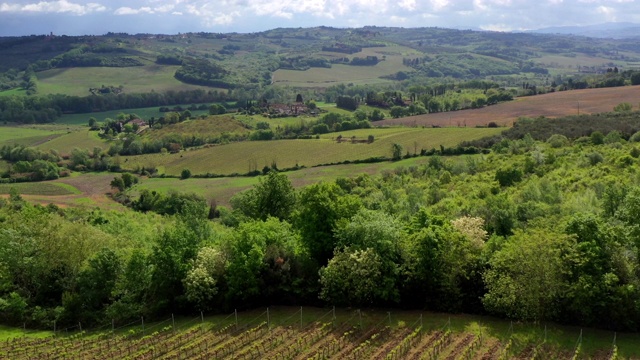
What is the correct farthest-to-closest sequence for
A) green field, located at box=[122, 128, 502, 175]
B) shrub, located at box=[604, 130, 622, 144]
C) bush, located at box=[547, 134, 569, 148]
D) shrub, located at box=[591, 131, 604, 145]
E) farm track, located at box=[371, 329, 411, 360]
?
green field, located at box=[122, 128, 502, 175], bush, located at box=[547, 134, 569, 148], shrub, located at box=[591, 131, 604, 145], shrub, located at box=[604, 130, 622, 144], farm track, located at box=[371, 329, 411, 360]

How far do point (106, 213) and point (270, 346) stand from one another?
209ft

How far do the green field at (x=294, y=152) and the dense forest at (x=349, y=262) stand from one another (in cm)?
6486

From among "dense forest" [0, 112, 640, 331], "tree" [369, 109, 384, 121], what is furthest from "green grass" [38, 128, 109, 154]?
"dense forest" [0, 112, 640, 331]

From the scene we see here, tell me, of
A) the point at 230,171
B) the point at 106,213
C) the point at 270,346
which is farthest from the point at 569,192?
the point at 230,171

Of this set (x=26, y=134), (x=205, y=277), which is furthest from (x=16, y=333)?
(x=26, y=134)

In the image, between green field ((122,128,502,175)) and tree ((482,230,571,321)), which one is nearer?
tree ((482,230,571,321))

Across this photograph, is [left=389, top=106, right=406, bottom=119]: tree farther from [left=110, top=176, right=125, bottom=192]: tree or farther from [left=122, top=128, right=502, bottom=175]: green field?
[left=110, top=176, right=125, bottom=192]: tree

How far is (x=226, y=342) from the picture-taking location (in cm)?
3769

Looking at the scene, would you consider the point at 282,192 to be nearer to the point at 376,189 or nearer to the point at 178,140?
the point at 376,189

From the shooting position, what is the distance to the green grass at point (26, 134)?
556ft

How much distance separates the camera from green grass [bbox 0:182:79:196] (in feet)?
380

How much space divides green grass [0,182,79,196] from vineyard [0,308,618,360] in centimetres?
8227

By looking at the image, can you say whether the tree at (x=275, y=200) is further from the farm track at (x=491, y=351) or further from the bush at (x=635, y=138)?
the bush at (x=635, y=138)

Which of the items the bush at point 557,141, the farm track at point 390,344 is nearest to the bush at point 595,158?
the bush at point 557,141
